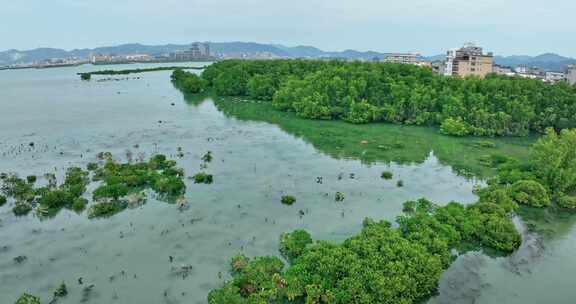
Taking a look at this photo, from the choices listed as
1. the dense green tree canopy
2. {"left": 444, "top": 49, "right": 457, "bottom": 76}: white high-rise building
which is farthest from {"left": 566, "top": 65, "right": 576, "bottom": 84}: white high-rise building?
the dense green tree canopy

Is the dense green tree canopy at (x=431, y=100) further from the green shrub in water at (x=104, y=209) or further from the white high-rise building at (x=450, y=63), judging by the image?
the green shrub in water at (x=104, y=209)

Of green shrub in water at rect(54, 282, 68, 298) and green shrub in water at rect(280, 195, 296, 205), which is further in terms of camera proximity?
green shrub in water at rect(280, 195, 296, 205)

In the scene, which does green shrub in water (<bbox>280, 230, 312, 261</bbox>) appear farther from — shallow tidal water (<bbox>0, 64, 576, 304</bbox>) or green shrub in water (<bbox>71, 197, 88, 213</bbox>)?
green shrub in water (<bbox>71, 197, 88, 213</bbox>)

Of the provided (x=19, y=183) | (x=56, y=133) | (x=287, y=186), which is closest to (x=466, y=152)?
(x=287, y=186)

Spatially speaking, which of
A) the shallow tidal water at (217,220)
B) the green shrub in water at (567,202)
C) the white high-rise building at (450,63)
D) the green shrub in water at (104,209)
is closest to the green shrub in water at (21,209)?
the shallow tidal water at (217,220)

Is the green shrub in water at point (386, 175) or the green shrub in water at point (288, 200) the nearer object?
the green shrub in water at point (288, 200)

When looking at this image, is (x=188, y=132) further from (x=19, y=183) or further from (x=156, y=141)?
(x=19, y=183)

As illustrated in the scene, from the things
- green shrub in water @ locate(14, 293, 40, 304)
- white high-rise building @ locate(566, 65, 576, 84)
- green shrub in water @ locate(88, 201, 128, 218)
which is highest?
white high-rise building @ locate(566, 65, 576, 84)

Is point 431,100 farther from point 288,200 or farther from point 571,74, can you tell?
→ point 571,74
